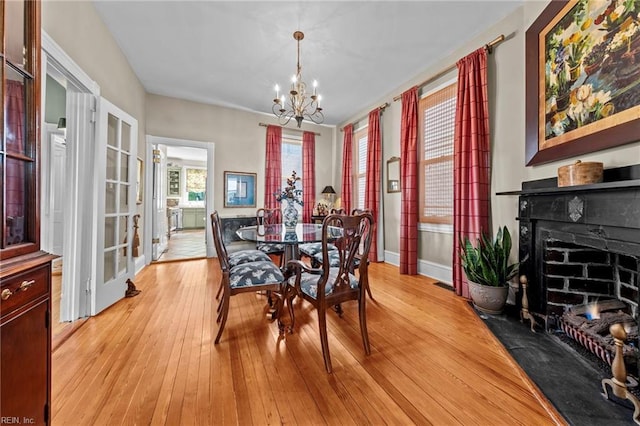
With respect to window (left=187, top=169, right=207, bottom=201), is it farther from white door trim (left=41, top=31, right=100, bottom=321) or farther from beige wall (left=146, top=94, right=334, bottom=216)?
white door trim (left=41, top=31, right=100, bottom=321)

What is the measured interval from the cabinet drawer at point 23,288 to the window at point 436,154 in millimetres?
3525

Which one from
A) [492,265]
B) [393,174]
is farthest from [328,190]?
Answer: [492,265]

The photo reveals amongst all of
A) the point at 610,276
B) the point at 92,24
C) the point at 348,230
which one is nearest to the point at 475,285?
the point at 610,276

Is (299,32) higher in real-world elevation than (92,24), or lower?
higher

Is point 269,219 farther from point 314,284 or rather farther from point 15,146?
point 15,146

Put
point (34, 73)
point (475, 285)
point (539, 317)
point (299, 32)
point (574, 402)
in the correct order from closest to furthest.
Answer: point (34, 73), point (574, 402), point (539, 317), point (475, 285), point (299, 32)

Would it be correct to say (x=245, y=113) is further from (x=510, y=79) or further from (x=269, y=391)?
(x=269, y=391)

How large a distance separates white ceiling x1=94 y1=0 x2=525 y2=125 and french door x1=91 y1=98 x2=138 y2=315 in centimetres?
102

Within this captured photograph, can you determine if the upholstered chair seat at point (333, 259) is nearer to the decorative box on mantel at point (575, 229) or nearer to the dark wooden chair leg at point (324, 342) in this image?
the dark wooden chair leg at point (324, 342)

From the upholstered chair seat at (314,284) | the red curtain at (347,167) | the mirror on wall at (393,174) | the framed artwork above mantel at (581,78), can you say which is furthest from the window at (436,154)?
the upholstered chair seat at (314,284)

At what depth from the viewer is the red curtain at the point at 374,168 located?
4.18 metres

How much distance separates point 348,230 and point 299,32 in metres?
2.39

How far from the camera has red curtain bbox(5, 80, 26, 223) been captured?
0.87 metres

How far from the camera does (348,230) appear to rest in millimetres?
1545
